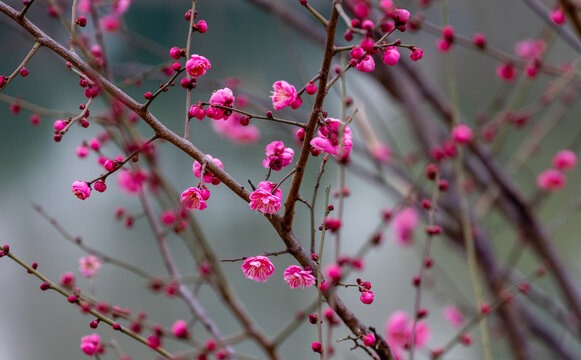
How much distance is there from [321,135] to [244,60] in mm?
1759

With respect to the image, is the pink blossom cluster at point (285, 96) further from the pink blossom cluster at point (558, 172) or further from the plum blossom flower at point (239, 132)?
the pink blossom cluster at point (558, 172)

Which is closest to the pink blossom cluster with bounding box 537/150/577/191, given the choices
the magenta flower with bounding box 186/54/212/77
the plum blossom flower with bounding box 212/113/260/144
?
the plum blossom flower with bounding box 212/113/260/144

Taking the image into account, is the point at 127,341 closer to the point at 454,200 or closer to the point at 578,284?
the point at 454,200

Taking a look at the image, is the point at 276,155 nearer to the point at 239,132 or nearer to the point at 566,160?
the point at 239,132

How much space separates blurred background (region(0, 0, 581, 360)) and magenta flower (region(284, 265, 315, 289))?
1139 mm

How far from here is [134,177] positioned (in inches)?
30.1

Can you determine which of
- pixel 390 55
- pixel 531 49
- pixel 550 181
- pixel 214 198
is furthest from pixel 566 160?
pixel 214 198

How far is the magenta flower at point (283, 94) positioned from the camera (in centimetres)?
48

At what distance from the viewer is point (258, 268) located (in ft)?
1.64

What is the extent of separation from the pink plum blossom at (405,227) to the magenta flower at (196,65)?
1.11 m

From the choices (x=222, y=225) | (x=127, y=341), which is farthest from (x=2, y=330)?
(x=222, y=225)

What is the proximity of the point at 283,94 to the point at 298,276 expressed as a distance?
0.17 metres

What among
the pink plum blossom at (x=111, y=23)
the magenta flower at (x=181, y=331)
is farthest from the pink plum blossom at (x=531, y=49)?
the magenta flower at (x=181, y=331)

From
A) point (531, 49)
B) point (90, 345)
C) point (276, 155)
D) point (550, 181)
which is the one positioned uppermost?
point (531, 49)
